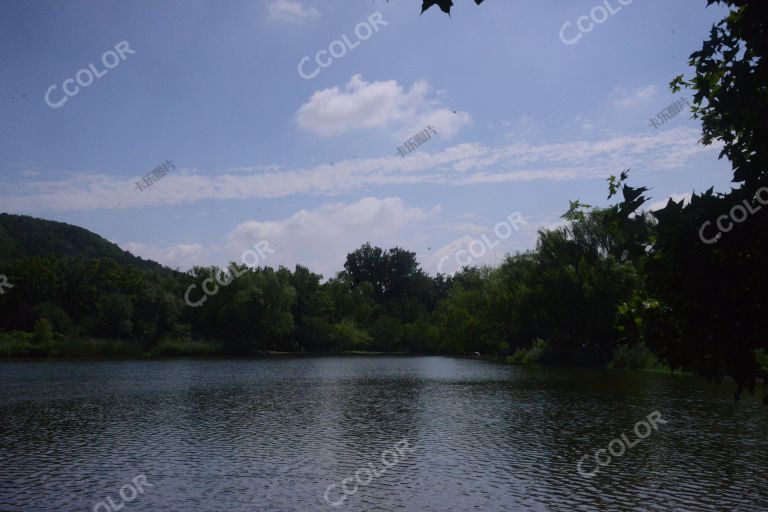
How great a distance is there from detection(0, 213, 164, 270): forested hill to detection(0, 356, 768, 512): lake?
12240 cm

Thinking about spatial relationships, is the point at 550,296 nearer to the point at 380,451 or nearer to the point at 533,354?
the point at 533,354

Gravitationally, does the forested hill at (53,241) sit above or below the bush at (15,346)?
above

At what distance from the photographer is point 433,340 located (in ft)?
371

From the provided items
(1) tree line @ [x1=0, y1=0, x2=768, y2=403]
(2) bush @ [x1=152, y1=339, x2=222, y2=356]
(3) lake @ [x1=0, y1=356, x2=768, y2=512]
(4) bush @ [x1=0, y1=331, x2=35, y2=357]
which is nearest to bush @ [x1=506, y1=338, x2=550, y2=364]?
(1) tree line @ [x1=0, y1=0, x2=768, y2=403]

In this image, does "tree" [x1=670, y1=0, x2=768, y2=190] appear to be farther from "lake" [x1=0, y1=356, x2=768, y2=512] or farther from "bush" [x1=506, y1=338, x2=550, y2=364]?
"bush" [x1=506, y1=338, x2=550, y2=364]

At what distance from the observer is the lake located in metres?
13.2


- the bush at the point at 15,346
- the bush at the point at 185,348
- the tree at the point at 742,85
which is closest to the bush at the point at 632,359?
the tree at the point at 742,85

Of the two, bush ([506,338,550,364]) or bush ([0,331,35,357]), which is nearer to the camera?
bush ([506,338,550,364])

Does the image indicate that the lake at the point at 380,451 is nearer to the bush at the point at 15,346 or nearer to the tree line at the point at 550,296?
the tree line at the point at 550,296

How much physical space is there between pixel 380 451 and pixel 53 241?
511ft

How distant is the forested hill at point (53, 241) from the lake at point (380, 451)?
402ft

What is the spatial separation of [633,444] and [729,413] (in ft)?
30.3

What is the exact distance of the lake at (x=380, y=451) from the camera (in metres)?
13.2

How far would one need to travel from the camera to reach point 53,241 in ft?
495
